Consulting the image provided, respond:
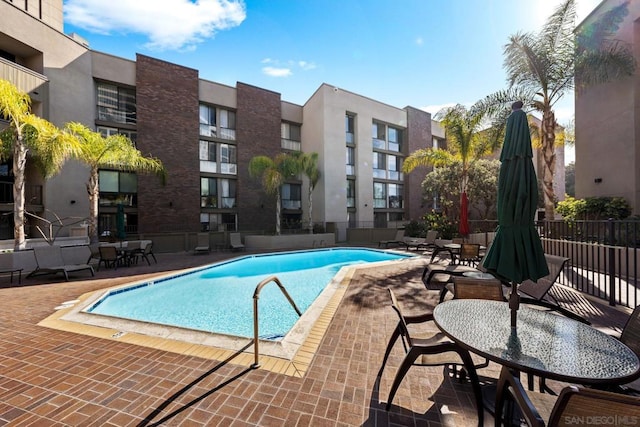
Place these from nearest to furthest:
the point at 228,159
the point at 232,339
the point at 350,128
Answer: the point at 232,339 < the point at 228,159 < the point at 350,128

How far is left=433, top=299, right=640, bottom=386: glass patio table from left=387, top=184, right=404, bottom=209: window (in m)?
24.2

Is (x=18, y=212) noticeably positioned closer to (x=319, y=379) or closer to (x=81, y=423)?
(x=81, y=423)

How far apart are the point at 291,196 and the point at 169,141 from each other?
10.1 m

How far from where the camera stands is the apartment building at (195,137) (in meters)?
14.2

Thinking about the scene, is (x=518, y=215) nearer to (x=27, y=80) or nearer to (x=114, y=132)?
(x=27, y=80)

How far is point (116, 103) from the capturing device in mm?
17062

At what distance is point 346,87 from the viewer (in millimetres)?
23109

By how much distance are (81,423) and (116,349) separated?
1.56m

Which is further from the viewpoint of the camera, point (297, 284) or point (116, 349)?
point (297, 284)

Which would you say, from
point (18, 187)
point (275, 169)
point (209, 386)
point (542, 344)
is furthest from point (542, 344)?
point (275, 169)

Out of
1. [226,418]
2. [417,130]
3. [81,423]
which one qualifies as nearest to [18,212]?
[81,423]

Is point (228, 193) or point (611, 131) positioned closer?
point (611, 131)

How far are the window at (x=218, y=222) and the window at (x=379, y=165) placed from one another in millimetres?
13848

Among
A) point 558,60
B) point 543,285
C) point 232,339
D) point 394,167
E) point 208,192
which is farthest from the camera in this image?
point 394,167
